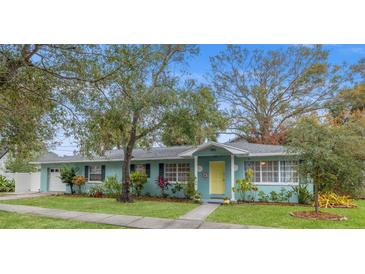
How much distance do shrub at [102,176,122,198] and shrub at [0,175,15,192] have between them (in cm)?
763

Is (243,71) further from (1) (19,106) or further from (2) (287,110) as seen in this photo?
(1) (19,106)

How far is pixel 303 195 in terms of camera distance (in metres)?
9.60

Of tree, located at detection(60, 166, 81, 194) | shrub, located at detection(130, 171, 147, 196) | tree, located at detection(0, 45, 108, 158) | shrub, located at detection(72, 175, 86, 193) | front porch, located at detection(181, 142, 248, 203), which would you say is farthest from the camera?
tree, located at detection(60, 166, 81, 194)

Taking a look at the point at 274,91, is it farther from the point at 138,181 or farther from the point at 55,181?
the point at 55,181

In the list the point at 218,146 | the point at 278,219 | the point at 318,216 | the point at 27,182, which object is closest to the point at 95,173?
the point at 27,182

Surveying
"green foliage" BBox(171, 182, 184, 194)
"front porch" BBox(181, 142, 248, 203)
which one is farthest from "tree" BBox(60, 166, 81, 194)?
"front porch" BBox(181, 142, 248, 203)

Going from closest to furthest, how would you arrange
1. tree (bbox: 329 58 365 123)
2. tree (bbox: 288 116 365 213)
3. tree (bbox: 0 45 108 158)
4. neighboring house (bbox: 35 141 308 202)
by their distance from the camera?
1. tree (bbox: 0 45 108 158)
2. tree (bbox: 288 116 365 213)
3. neighboring house (bbox: 35 141 308 202)
4. tree (bbox: 329 58 365 123)

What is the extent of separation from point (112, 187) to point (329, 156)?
31.7 ft

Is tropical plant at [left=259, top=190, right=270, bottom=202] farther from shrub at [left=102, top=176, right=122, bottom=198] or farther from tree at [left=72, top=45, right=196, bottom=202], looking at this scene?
shrub at [left=102, top=176, right=122, bottom=198]

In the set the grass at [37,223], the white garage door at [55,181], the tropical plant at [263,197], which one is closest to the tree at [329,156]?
the tropical plant at [263,197]

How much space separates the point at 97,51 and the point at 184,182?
7473mm

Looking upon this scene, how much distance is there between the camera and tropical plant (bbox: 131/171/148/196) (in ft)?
38.9

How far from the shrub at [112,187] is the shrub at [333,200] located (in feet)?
28.6

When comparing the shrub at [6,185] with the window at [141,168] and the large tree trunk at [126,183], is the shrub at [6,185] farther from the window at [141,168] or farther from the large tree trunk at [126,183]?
the large tree trunk at [126,183]
